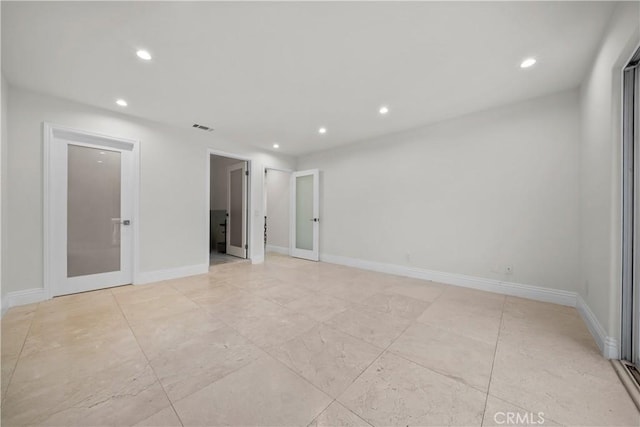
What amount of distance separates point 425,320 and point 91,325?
3.41m

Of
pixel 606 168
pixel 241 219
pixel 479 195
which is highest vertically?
pixel 606 168

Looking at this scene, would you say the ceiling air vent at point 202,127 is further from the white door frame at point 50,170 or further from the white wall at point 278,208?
the white wall at point 278,208

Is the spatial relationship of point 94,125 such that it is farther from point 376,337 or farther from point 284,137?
point 376,337

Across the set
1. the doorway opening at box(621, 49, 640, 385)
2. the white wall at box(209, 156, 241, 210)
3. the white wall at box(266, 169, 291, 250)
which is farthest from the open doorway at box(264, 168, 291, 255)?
the doorway opening at box(621, 49, 640, 385)

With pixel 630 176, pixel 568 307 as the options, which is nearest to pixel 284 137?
pixel 630 176

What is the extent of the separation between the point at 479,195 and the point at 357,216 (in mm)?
2184

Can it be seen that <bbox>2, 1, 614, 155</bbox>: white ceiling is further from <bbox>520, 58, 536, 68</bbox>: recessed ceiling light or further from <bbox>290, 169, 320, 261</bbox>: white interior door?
<bbox>290, 169, 320, 261</bbox>: white interior door

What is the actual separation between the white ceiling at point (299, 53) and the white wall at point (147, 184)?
29cm

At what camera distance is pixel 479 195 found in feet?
11.4

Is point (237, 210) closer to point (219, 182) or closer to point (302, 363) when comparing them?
point (219, 182)

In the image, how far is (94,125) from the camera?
331 centimetres

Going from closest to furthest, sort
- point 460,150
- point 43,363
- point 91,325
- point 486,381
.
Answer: point 486,381
point 43,363
point 91,325
point 460,150

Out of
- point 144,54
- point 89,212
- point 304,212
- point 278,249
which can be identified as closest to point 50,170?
point 89,212

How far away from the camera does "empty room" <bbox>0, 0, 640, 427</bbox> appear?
152cm
